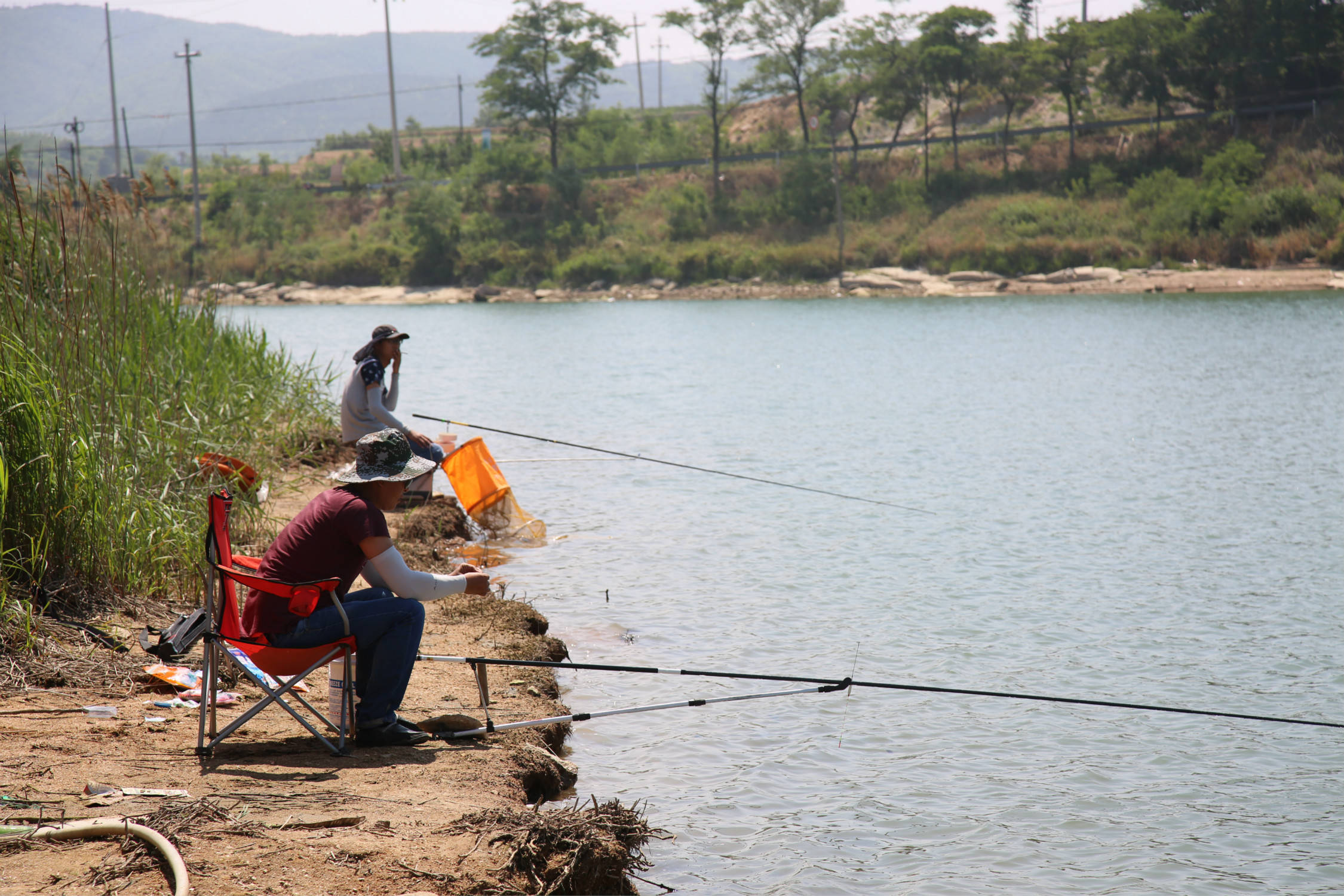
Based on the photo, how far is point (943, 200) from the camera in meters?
54.2

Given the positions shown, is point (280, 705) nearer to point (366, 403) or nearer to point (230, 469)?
point (230, 469)

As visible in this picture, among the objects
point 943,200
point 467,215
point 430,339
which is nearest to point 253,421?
point 430,339

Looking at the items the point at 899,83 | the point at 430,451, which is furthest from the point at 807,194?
the point at 430,451

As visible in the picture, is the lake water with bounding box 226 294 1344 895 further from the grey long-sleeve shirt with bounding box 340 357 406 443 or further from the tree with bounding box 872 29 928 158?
the tree with bounding box 872 29 928 158

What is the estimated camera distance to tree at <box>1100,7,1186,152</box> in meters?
51.1

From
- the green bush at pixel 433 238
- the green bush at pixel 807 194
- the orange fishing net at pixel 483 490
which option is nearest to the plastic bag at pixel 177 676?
the orange fishing net at pixel 483 490

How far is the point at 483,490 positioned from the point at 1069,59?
52.4m

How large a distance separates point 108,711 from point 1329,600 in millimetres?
7344

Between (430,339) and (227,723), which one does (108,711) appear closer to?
(227,723)

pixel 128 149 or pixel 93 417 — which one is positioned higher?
pixel 128 149

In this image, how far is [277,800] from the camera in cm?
375

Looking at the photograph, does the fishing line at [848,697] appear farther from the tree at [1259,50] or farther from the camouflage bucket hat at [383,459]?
the tree at [1259,50]

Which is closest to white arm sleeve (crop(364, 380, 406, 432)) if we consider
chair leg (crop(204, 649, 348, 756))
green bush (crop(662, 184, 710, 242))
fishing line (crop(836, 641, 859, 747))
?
fishing line (crop(836, 641, 859, 747))

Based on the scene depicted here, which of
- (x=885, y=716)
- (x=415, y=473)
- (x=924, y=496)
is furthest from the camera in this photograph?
(x=924, y=496)
